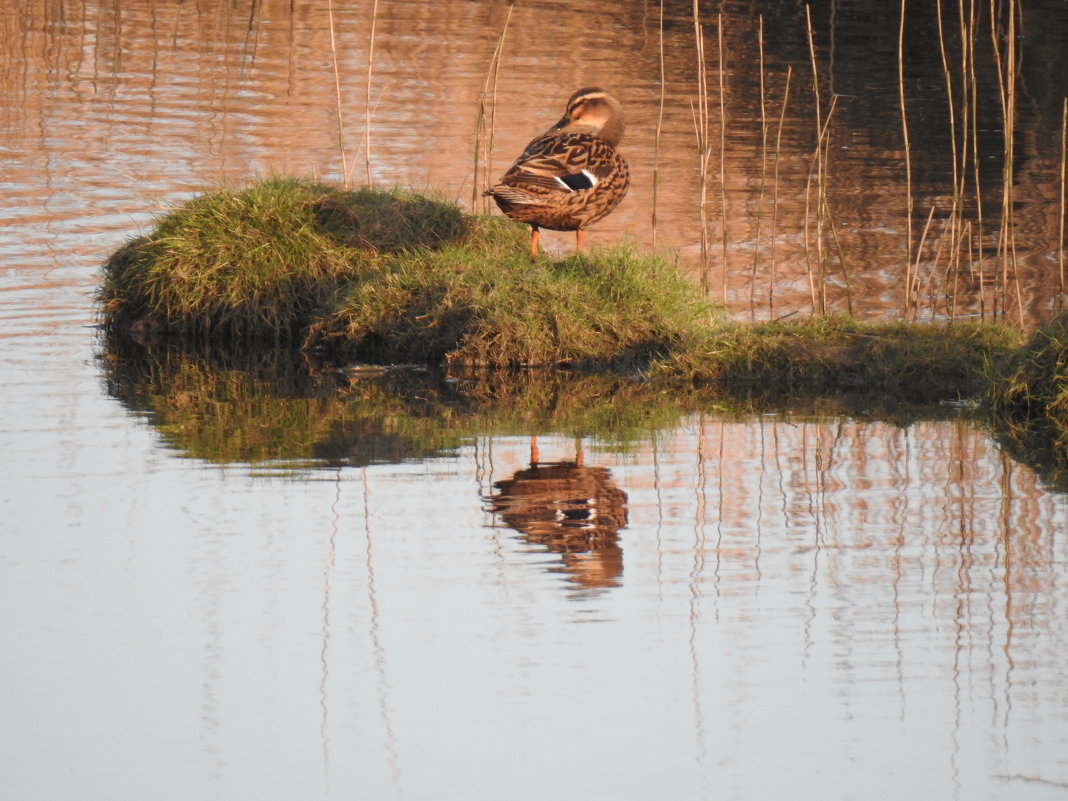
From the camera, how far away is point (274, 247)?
37.0ft

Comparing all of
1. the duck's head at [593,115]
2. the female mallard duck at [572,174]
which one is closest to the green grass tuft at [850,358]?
the female mallard duck at [572,174]

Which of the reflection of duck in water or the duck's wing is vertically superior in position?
the duck's wing

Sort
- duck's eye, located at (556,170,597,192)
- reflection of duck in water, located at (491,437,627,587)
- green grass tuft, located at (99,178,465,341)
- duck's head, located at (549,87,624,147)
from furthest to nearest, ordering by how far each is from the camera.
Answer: green grass tuft, located at (99,178,465,341), duck's head, located at (549,87,624,147), duck's eye, located at (556,170,597,192), reflection of duck in water, located at (491,437,627,587)

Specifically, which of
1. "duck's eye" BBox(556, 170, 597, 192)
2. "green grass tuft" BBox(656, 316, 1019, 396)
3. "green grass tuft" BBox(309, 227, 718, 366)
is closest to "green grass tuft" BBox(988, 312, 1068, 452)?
"green grass tuft" BBox(656, 316, 1019, 396)

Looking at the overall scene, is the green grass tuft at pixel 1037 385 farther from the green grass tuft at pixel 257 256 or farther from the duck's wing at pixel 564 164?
the green grass tuft at pixel 257 256

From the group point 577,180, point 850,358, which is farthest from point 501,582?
point 577,180

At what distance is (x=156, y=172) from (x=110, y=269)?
5694 mm

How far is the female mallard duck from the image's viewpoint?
10445mm

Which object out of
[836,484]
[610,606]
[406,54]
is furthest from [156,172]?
[610,606]

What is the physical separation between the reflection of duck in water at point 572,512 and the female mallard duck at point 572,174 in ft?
8.21

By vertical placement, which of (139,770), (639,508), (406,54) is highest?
(406,54)

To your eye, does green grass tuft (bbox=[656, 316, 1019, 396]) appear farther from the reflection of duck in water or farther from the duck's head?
the reflection of duck in water

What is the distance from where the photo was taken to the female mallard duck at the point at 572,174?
1045cm

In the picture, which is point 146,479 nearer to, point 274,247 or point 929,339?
point 274,247
